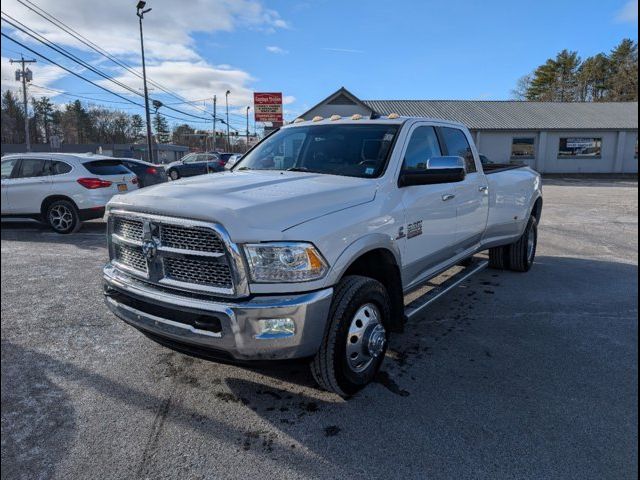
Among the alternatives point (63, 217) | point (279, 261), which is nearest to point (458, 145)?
point (279, 261)

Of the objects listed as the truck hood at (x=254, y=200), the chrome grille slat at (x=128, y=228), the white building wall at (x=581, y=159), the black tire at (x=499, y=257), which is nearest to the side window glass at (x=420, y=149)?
the truck hood at (x=254, y=200)

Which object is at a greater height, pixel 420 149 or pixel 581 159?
pixel 581 159

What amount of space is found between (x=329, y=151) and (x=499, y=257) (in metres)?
3.82

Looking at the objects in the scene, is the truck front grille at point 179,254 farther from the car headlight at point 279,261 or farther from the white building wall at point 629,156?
the white building wall at point 629,156

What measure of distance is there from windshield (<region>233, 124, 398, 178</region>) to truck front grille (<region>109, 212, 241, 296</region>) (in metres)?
1.47

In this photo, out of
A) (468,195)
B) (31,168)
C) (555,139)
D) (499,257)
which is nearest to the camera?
(468,195)

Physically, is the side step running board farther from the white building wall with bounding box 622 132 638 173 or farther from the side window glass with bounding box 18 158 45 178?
the white building wall with bounding box 622 132 638 173

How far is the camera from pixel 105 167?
398 inches

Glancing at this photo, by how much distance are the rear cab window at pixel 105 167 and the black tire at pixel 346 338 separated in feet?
27.7

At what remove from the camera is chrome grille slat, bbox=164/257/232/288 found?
2750mm

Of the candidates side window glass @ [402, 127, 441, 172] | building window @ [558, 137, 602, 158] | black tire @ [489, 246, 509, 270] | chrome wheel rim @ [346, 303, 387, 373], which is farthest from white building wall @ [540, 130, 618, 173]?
chrome wheel rim @ [346, 303, 387, 373]

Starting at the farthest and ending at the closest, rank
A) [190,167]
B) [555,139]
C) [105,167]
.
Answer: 1. [555,139]
2. [190,167]
3. [105,167]

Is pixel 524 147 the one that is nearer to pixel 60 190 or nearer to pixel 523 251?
pixel 523 251

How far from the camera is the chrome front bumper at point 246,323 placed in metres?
2.64
